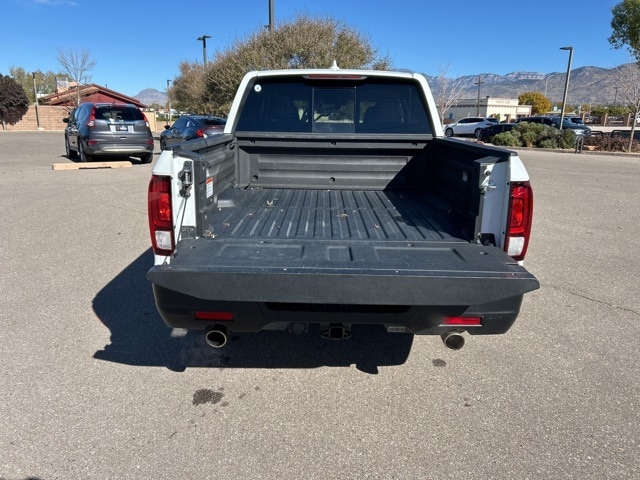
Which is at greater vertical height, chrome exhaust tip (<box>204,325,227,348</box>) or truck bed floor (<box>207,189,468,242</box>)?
truck bed floor (<box>207,189,468,242</box>)

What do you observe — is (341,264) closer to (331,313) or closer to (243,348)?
(331,313)

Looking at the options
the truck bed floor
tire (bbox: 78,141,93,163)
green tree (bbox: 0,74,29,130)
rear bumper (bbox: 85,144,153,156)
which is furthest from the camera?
green tree (bbox: 0,74,29,130)

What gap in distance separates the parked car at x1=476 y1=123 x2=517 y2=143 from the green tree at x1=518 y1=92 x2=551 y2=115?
176 feet

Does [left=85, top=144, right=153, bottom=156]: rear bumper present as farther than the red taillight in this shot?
Yes

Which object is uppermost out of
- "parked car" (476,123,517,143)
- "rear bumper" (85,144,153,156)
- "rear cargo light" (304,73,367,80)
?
"rear cargo light" (304,73,367,80)

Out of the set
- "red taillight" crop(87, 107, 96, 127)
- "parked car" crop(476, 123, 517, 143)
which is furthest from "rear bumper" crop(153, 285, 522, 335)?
"parked car" crop(476, 123, 517, 143)

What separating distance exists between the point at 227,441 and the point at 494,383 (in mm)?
1810

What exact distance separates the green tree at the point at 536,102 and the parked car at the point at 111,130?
8175cm

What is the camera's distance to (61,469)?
2367 mm

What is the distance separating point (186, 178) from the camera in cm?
276

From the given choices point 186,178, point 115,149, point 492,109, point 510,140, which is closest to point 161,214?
point 186,178

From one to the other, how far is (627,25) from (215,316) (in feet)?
130

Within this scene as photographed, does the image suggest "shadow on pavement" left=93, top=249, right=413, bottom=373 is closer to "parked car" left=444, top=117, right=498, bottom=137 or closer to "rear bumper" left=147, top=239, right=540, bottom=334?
"rear bumper" left=147, top=239, right=540, bottom=334

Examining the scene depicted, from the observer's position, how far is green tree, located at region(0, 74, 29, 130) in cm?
4375
